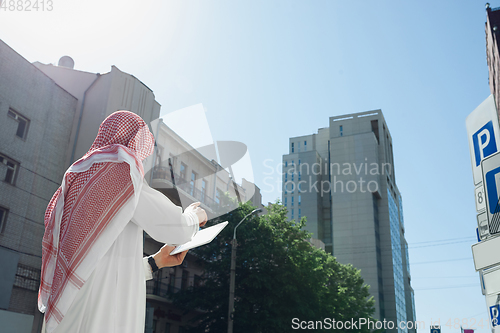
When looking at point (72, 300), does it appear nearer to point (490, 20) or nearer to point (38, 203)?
point (38, 203)

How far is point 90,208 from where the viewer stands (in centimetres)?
202

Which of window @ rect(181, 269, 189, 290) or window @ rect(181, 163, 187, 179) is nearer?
window @ rect(181, 269, 189, 290)

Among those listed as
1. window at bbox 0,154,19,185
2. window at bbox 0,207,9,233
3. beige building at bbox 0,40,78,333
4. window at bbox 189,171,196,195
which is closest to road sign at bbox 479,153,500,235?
beige building at bbox 0,40,78,333

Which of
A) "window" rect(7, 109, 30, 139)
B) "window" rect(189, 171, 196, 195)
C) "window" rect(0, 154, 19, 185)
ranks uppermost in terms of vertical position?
"window" rect(189, 171, 196, 195)

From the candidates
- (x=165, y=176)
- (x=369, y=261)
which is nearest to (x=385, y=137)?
(x=369, y=261)

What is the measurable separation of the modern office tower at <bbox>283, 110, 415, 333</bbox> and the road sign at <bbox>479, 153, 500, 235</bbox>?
71.8 meters

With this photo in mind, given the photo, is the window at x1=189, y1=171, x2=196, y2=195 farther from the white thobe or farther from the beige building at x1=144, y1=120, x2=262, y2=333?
the white thobe

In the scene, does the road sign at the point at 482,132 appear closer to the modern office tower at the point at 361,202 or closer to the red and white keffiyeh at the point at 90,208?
the red and white keffiyeh at the point at 90,208

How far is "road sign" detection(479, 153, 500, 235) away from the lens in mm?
5074

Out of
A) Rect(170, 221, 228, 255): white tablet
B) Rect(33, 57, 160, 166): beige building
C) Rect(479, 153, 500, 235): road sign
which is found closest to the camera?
Rect(170, 221, 228, 255): white tablet

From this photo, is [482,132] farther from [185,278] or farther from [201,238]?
[185,278]

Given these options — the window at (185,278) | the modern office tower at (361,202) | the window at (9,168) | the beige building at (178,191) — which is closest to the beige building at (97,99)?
the beige building at (178,191)

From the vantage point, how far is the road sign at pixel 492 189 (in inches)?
200

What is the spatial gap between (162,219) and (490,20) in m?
33.9
